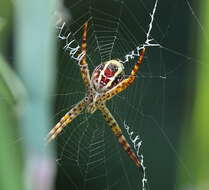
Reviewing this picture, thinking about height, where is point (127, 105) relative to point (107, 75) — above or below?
below

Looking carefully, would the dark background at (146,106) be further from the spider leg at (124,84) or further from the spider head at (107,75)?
the spider head at (107,75)

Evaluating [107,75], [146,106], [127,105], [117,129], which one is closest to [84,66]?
[107,75]

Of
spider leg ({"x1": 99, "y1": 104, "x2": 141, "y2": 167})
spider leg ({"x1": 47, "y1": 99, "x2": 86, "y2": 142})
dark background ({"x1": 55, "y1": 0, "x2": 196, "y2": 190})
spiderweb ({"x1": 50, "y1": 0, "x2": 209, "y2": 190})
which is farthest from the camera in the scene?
dark background ({"x1": 55, "y1": 0, "x2": 196, "y2": 190})

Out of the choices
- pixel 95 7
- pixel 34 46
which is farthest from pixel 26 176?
pixel 95 7

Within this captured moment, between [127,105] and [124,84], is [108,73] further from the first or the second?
[127,105]

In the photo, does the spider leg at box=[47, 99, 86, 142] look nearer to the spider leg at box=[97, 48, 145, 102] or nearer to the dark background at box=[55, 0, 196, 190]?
the spider leg at box=[97, 48, 145, 102]

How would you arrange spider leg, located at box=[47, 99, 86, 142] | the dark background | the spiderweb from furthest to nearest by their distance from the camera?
the dark background < the spiderweb < spider leg, located at box=[47, 99, 86, 142]

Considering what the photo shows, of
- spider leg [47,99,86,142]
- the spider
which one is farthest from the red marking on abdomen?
spider leg [47,99,86,142]
